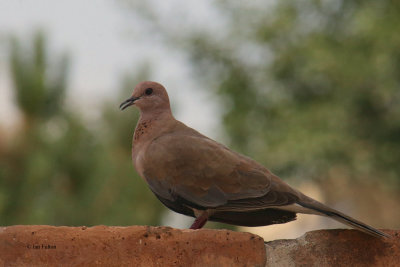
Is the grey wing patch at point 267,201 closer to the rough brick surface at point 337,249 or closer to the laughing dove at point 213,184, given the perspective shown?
the laughing dove at point 213,184

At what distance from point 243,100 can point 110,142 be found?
4.74 meters

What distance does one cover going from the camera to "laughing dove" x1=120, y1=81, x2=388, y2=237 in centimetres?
291

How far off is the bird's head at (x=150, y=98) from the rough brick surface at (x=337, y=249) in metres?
0.94

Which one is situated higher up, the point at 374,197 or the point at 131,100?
the point at 374,197

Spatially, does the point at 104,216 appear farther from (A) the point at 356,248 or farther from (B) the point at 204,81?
(A) the point at 356,248

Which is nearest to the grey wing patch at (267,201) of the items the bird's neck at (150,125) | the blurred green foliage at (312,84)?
the bird's neck at (150,125)

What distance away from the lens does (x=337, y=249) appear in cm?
296

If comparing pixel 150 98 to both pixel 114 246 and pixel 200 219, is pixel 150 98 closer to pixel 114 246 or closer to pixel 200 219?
pixel 200 219

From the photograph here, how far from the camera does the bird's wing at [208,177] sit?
115 inches

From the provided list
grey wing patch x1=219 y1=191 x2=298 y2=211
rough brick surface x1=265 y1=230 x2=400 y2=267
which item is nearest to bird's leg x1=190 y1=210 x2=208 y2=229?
grey wing patch x1=219 y1=191 x2=298 y2=211

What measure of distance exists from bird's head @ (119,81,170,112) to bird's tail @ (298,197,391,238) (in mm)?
922

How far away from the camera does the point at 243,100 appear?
16000mm

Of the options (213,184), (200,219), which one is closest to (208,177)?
(213,184)

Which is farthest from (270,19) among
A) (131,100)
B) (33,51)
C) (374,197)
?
(131,100)
